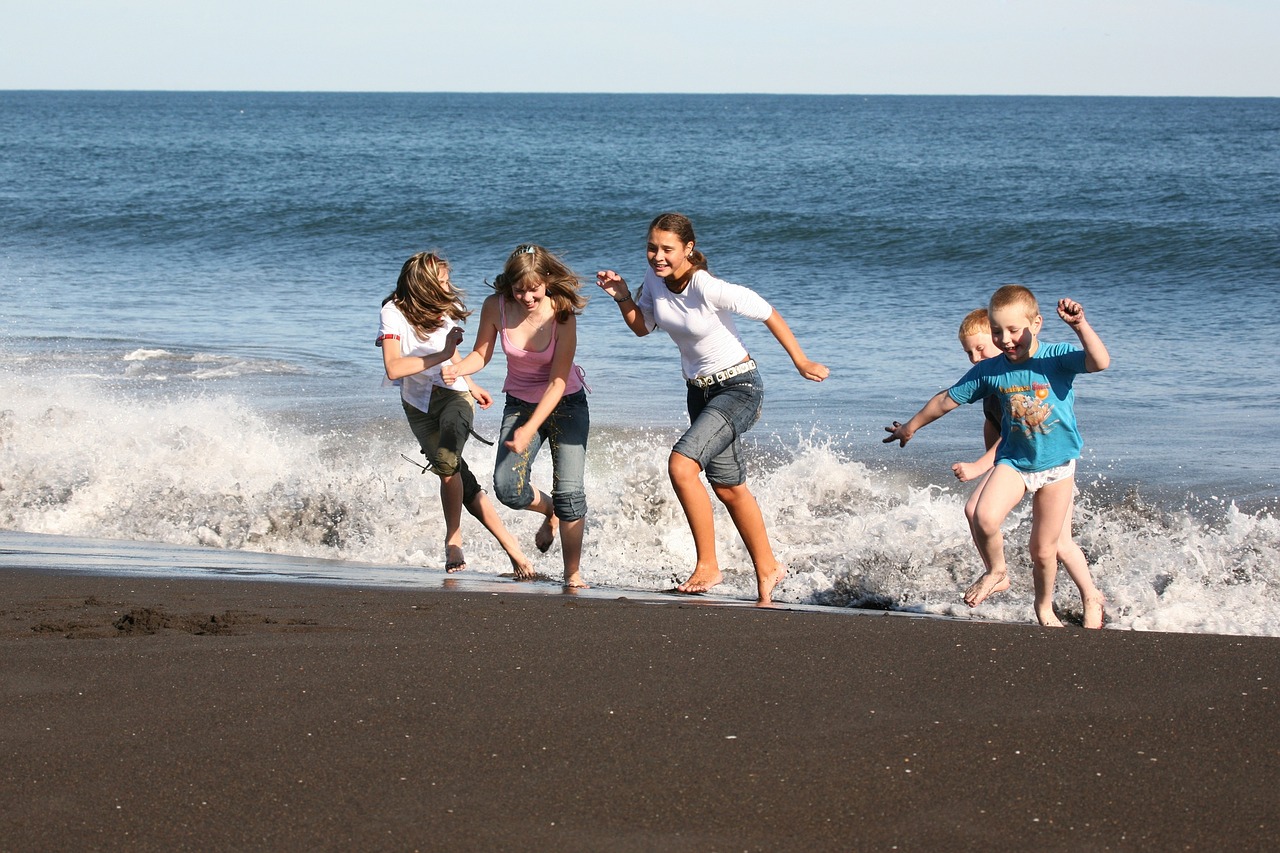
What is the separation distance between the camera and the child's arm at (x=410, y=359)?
→ 19.0ft

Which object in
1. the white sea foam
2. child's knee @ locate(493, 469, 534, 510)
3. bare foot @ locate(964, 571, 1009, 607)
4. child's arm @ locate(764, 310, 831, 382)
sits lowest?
the white sea foam

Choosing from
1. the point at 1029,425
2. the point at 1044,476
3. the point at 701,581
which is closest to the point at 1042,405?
the point at 1029,425

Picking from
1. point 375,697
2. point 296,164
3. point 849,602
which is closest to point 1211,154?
point 296,164

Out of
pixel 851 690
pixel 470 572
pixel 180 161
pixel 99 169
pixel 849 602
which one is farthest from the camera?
pixel 180 161

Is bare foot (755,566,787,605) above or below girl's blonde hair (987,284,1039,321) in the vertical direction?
below

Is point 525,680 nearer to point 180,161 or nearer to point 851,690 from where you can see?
point 851,690

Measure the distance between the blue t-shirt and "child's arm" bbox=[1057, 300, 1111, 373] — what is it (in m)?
0.13

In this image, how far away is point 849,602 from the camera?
19.5 ft

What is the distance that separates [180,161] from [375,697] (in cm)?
5273

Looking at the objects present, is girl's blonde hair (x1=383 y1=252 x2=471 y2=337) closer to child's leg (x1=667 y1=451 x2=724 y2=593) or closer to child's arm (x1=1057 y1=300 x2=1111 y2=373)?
child's leg (x1=667 y1=451 x2=724 y2=593)

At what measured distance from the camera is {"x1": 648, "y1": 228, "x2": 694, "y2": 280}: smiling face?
523 centimetres

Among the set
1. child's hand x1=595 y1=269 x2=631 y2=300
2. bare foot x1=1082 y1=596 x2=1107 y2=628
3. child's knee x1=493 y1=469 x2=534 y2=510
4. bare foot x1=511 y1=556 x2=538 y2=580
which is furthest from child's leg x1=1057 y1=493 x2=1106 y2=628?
bare foot x1=511 y1=556 x2=538 y2=580

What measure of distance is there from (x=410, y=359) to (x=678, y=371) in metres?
6.94

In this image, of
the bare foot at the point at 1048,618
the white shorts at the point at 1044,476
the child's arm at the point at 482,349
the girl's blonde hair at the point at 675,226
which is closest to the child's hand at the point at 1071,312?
the white shorts at the point at 1044,476
